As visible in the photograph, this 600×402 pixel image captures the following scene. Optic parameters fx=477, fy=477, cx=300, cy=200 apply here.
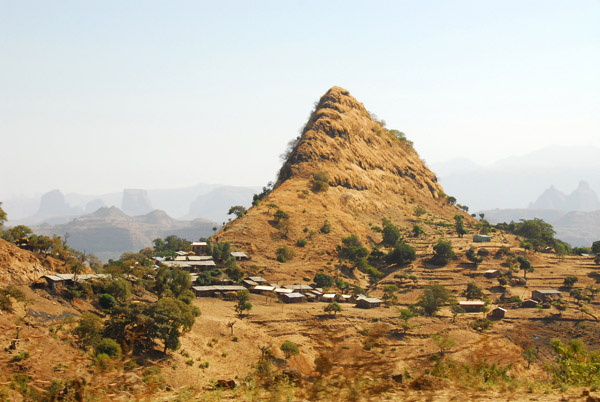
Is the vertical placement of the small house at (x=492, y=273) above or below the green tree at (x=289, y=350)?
above

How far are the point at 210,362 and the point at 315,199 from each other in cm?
6476

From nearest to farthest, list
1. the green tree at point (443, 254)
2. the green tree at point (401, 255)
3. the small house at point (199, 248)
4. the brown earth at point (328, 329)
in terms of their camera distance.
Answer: the brown earth at point (328, 329) < the green tree at point (443, 254) < the green tree at point (401, 255) < the small house at point (199, 248)

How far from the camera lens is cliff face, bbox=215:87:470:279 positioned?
289ft

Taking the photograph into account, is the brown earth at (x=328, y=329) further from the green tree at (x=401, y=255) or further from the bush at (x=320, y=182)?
the bush at (x=320, y=182)

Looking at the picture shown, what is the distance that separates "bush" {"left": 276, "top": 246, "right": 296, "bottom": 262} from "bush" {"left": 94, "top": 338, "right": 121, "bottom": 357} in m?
46.1

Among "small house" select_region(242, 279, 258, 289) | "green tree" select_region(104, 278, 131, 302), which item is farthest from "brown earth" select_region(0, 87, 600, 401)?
"small house" select_region(242, 279, 258, 289)

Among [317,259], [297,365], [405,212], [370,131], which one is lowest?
[297,365]

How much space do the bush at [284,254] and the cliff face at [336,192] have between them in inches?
35.9

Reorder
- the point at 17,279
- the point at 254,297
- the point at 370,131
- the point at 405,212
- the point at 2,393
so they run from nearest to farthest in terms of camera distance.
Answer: the point at 2,393 < the point at 17,279 < the point at 254,297 < the point at 405,212 < the point at 370,131

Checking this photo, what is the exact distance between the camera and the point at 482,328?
187ft

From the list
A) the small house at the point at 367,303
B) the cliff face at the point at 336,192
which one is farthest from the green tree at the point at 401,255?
the small house at the point at 367,303

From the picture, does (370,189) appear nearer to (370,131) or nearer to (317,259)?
(370,131)

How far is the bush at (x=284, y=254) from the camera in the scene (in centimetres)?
8256

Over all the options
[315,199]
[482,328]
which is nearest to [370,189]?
[315,199]
